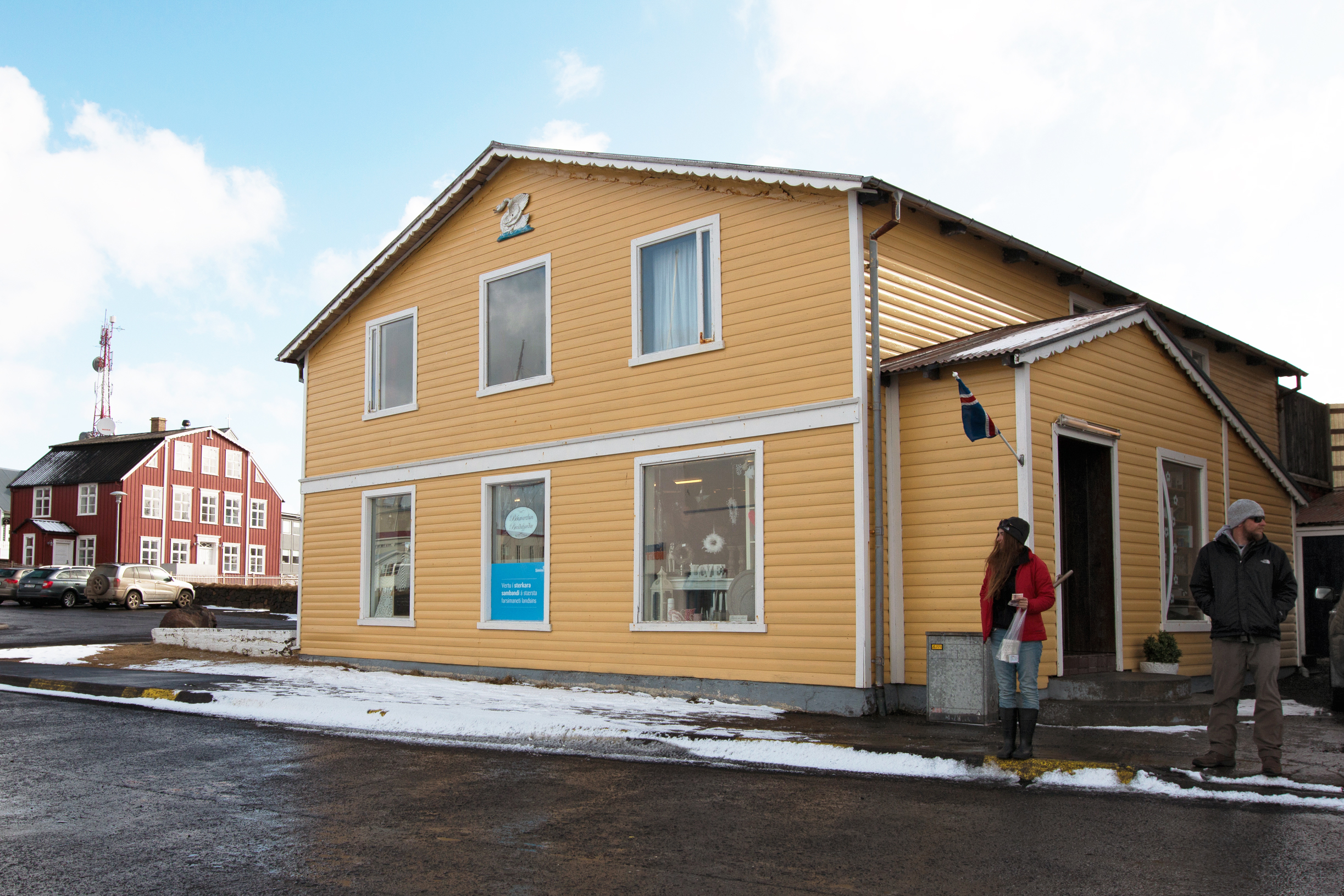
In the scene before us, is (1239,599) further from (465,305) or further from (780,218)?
(465,305)

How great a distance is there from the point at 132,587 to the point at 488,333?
3008 cm

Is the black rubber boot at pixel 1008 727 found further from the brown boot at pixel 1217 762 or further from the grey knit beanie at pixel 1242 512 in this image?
the grey knit beanie at pixel 1242 512

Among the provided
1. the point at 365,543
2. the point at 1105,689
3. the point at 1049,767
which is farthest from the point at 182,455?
the point at 1049,767

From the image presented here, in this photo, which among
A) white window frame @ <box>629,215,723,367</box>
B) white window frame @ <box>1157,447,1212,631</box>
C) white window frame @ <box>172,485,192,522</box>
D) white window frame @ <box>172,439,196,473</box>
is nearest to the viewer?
white window frame @ <box>1157,447,1212,631</box>

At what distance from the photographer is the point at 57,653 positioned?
18234 millimetres

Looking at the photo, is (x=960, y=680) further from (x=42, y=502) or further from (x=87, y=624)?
(x=42, y=502)

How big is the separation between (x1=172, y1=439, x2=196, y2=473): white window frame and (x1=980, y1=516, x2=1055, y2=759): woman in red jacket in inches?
2206

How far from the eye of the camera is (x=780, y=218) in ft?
39.7

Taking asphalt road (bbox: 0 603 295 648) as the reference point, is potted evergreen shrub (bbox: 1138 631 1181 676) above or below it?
above

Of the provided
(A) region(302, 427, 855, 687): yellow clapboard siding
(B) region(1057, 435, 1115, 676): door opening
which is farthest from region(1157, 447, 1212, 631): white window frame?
(A) region(302, 427, 855, 687): yellow clapboard siding

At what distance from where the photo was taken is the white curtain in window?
42.6 ft

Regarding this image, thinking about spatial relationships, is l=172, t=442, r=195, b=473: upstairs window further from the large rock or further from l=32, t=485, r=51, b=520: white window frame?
the large rock

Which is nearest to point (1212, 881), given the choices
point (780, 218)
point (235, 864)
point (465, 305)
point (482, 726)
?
point (235, 864)

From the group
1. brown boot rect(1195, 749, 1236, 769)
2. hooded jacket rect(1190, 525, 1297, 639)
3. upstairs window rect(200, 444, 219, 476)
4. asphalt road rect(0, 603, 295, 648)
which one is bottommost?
asphalt road rect(0, 603, 295, 648)
